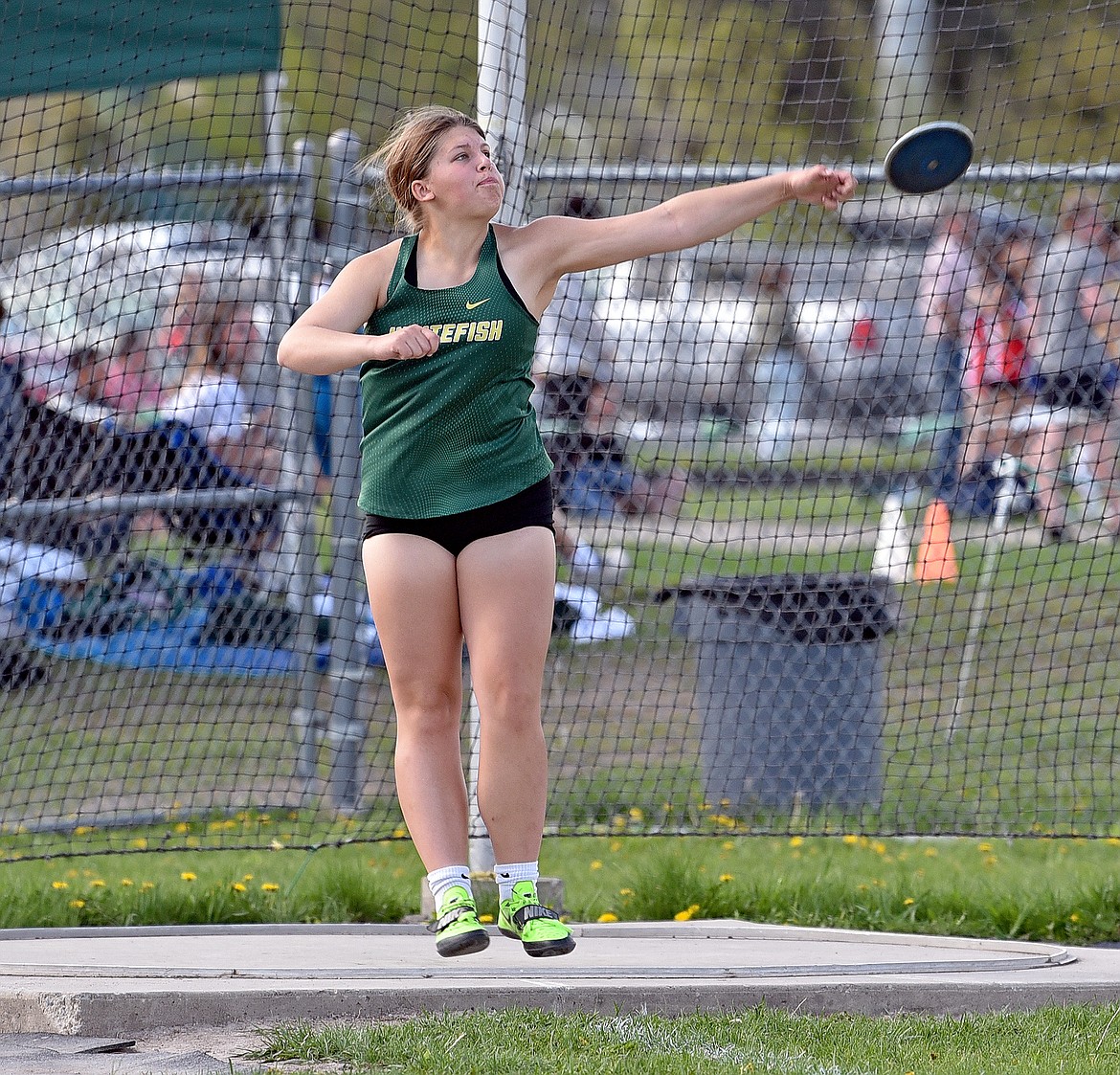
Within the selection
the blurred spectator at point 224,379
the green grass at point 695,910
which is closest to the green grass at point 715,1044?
the green grass at point 695,910

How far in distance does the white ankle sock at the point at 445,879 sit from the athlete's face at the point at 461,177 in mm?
1541

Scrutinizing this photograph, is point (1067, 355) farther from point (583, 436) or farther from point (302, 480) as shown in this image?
point (302, 480)

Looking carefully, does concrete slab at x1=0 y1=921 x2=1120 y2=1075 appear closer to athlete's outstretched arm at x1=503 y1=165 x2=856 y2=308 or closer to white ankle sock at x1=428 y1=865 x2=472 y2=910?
white ankle sock at x1=428 y1=865 x2=472 y2=910

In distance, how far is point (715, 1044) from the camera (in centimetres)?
337

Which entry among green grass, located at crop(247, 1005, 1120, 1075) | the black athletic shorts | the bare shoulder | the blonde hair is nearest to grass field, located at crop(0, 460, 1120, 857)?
green grass, located at crop(247, 1005, 1120, 1075)

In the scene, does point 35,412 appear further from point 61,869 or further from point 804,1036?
point 804,1036

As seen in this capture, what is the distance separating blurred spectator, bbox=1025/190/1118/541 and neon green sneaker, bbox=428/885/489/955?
401 centimetres

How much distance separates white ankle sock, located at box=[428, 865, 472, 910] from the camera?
11.6ft

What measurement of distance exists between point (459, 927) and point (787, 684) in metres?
3.57

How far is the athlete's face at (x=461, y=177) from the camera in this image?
11.8 feet

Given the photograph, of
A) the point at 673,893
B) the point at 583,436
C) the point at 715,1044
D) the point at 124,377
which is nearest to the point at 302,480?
the point at 124,377

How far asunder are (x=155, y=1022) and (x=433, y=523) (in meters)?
1.29

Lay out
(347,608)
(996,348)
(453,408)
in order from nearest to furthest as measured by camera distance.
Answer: (453,408) → (347,608) → (996,348)

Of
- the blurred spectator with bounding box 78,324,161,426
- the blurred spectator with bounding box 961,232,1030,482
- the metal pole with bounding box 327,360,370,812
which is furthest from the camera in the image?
the blurred spectator with bounding box 961,232,1030,482
